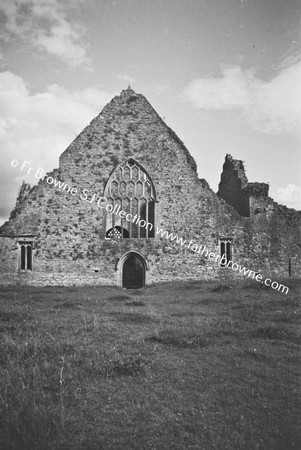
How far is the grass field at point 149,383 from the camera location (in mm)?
3678

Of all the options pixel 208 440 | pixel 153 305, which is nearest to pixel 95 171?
pixel 153 305

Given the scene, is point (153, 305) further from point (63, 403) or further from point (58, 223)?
point (58, 223)

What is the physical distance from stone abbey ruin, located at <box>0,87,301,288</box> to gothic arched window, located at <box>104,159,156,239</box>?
0.07 m

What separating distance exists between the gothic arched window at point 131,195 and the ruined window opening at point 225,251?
4533 mm

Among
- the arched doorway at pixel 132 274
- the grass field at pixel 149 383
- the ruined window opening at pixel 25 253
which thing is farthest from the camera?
the arched doorway at pixel 132 274

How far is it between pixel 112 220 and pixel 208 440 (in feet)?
55.6

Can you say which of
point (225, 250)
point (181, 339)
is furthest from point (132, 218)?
point (181, 339)

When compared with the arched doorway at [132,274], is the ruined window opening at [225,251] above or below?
above

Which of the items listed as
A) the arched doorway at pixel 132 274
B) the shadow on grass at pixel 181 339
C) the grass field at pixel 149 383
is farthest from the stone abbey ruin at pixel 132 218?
the shadow on grass at pixel 181 339

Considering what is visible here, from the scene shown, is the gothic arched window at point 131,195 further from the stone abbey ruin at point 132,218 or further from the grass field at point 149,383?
the grass field at point 149,383

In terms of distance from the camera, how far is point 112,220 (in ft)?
65.9

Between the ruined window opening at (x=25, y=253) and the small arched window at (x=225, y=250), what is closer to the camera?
the ruined window opening at (x=25, y=253)

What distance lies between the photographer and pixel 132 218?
19.8 metres

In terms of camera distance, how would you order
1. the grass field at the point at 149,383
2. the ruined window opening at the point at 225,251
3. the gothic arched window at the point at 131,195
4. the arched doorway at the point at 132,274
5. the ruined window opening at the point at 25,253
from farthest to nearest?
the arched doorway at the point at 132,274, the gothic arched window at the point at 131,195, the ruined window opening at the point at 225,251, the ruined window opening at the point at 25,253, the grass field at the point at 149,383
